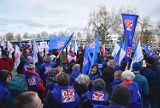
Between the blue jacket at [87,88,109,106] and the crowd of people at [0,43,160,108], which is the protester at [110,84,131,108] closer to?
the crowd of people at [0,43,160,108]

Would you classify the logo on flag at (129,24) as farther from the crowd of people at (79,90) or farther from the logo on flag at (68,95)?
the logo on flag at (68,95)

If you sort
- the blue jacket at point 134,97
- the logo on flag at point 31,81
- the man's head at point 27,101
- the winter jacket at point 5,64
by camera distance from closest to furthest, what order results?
the man's head at point 27,101 < the blue jacket at point 134,97 < the logo on flag at point 31,81 < the winter jacket at point 5,64

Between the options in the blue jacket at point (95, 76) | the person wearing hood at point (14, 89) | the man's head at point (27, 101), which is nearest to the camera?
the man's head at point (27, 101)

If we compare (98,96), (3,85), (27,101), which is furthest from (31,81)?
(27,101)

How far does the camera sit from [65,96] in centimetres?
460

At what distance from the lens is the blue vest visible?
4.58m

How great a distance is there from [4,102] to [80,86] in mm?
1643

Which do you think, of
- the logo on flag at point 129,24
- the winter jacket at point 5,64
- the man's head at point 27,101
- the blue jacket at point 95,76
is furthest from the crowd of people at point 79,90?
the winter jacket at point 5,64

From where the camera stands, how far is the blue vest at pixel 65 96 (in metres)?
4.58

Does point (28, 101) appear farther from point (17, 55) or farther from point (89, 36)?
point (89, 36)

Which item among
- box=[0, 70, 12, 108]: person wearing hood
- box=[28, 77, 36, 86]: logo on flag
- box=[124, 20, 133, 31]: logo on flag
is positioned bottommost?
box=[28, 77, 36, 86]: logo on flag

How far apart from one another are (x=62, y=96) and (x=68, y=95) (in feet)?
0.40

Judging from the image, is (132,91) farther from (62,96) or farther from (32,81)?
(32,81)

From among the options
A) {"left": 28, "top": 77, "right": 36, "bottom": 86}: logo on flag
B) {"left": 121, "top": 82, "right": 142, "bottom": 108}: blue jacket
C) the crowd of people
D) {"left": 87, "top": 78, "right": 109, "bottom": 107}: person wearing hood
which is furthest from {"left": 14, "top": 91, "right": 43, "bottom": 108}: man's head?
{"left": 28, "top": 77, "right": 36, "bottom": 86}: logo on flag
